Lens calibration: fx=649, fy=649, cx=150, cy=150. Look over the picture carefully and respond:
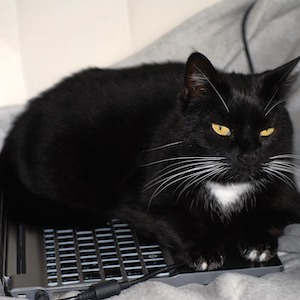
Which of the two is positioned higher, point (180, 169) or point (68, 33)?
point (68, 33)

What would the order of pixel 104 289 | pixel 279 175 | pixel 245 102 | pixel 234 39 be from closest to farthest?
1. pixel 104 289
2. pixel 245 102
3. pixel 279 175
4. pixel 234 39

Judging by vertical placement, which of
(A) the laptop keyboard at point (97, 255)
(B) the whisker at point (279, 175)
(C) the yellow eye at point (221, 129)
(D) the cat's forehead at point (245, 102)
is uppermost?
(D) the cat's forehead at point (245, 102)

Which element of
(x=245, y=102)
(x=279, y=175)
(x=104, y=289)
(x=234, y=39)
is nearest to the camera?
(x=104, y=289)

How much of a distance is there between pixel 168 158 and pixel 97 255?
23cm

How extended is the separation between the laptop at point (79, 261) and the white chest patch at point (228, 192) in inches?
4.7

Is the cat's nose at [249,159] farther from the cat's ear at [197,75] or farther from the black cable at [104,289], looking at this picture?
the black cable at [104,289]

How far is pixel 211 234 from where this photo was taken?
126 centimetres

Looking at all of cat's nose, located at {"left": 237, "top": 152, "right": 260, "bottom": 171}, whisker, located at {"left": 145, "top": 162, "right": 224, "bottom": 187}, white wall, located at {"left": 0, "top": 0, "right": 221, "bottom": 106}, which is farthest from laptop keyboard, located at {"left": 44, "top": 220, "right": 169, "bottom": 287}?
white wall, located at {"left": 0, "top": 0, "right": 221, "bottom": 106}

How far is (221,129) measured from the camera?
1.17 metres

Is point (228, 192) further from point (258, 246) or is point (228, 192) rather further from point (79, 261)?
point (79, 261)

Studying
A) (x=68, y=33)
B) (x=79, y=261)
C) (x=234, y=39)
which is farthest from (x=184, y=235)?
(x=68, y=33)

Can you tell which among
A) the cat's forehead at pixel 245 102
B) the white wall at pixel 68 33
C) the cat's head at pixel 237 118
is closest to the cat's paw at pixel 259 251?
the cat's head at pixel 237 118

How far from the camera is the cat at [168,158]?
1.18 metres

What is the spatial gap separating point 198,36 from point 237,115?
0.54 m
